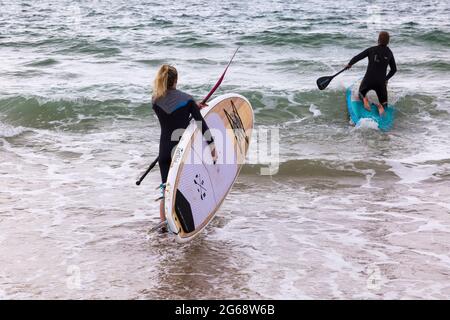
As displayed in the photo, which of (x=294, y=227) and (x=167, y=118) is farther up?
(x=167, y=118)

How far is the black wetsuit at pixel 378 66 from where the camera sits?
10.3m

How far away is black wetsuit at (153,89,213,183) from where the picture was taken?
579 centimetres

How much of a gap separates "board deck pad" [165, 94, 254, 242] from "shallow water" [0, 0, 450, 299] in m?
0.28

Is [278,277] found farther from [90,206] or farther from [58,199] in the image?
[58,199]

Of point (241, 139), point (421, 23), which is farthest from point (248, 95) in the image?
point (421, 23)

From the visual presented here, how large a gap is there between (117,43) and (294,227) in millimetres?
14062

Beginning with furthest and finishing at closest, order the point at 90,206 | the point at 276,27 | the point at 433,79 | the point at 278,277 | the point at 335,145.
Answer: the point at 276,27 → the point at 433,79 → the point at 335,145 → the point at 90,206 → the point at 278,277

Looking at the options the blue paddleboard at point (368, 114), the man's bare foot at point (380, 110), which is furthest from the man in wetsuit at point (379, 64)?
the blue paddleboard at point (368, 114)

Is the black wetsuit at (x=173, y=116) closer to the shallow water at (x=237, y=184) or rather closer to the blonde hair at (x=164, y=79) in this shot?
the blonde hair at (x=164, y=79)

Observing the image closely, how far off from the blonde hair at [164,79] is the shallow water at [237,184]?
1381mm

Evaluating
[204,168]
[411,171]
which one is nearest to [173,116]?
[204,168]

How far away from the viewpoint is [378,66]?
34.0 feet

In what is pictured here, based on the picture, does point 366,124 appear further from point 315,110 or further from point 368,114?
point 315,110

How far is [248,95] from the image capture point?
13234mm
